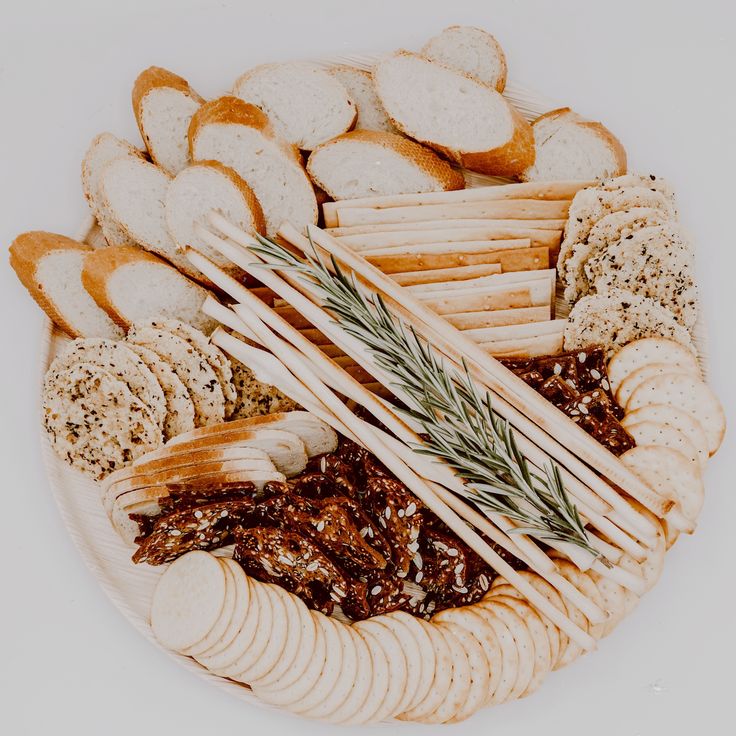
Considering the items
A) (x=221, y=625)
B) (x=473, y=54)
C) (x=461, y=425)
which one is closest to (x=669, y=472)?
(x=461, y=425)

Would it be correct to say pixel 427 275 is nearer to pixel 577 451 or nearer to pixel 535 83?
pixel 577 451

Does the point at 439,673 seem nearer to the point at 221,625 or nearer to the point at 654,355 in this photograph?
the point at 221,625

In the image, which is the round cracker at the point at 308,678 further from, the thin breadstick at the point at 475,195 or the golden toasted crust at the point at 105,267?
the thin breadstick at the point at 475,195

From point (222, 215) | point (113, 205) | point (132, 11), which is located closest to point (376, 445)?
point (222, 215)

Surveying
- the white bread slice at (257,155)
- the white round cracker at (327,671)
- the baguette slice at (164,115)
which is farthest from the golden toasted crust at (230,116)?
the white round cracker at (327,671)

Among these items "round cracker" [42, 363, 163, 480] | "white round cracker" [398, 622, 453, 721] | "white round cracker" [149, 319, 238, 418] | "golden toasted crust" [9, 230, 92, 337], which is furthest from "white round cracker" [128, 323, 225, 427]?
"white round cracker" [398, 622, 453, 721]
